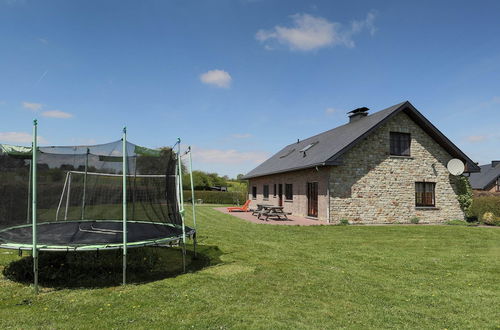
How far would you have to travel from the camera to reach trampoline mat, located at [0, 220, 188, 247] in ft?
20.1

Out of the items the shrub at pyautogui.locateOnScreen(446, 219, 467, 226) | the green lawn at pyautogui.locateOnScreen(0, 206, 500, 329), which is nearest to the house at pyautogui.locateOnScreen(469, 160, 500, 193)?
the shrub at pyautogui.locateOnScreen(446, 219, 467, 226)

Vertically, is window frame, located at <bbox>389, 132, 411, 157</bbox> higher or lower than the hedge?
higher

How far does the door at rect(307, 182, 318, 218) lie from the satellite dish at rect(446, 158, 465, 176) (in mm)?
7225

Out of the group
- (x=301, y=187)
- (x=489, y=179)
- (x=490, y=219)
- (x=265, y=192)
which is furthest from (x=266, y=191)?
(x=489, y=179)

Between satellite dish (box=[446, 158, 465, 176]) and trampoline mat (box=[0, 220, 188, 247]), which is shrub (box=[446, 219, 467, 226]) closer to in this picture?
satellite dish (box=[446, 158, 465, 176])

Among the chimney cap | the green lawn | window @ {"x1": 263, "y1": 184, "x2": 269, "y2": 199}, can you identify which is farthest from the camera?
window @ {"x1": 263, "y1": 184, "x2": 269, "y2": 199}

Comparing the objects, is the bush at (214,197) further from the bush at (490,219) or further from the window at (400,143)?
the bush at (490,219)

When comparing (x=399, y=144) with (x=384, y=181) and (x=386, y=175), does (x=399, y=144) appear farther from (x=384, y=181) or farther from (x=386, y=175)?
(x=384, y=181)

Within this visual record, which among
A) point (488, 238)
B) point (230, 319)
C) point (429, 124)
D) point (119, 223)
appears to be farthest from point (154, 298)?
point (429, 124)

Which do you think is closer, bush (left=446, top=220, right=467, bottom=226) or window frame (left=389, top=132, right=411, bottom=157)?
bush (left=446, top=220, right=467, bottom=226)

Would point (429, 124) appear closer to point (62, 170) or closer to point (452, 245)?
point (452, 245)

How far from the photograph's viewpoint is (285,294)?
207 inches

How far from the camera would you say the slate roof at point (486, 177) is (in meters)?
38.1

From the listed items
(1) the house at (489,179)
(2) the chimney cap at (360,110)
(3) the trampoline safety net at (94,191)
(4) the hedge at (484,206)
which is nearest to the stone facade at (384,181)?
(4) the hedge at (484,206)
